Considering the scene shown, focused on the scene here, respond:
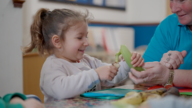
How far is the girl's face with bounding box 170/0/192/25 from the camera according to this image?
1.34 metres

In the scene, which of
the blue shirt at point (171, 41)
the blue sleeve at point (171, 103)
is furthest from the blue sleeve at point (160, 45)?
the blue sleeve at point (171, 103)

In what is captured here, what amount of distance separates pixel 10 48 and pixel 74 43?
430mm

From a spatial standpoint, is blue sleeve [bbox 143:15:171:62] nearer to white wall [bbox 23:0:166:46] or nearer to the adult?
the adult

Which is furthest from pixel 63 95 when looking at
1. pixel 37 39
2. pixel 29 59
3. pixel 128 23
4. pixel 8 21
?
pixel 128 23

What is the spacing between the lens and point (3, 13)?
137cm

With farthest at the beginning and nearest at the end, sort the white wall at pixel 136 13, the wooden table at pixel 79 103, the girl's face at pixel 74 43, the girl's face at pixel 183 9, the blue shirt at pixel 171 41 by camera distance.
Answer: the white wall at pixel 136 13
the blue shirt at pixel 171 41
the girl's face at pixel 183 9
the girl's face at pixel 74 43
the wooden table at pixel 79 103

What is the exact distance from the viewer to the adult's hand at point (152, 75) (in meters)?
1.14

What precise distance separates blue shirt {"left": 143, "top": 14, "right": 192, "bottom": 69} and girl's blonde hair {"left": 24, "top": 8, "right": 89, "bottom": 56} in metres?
0.51

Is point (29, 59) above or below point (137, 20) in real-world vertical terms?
below

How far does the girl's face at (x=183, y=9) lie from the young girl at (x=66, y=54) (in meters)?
0.43

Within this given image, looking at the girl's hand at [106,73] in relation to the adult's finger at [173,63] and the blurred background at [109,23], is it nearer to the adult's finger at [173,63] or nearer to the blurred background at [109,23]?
the adult's finger at [173,63]

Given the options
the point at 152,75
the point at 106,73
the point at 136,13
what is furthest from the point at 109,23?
the point at 106,73

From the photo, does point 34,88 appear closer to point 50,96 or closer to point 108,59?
point 50,96

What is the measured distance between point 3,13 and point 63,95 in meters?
0.69
